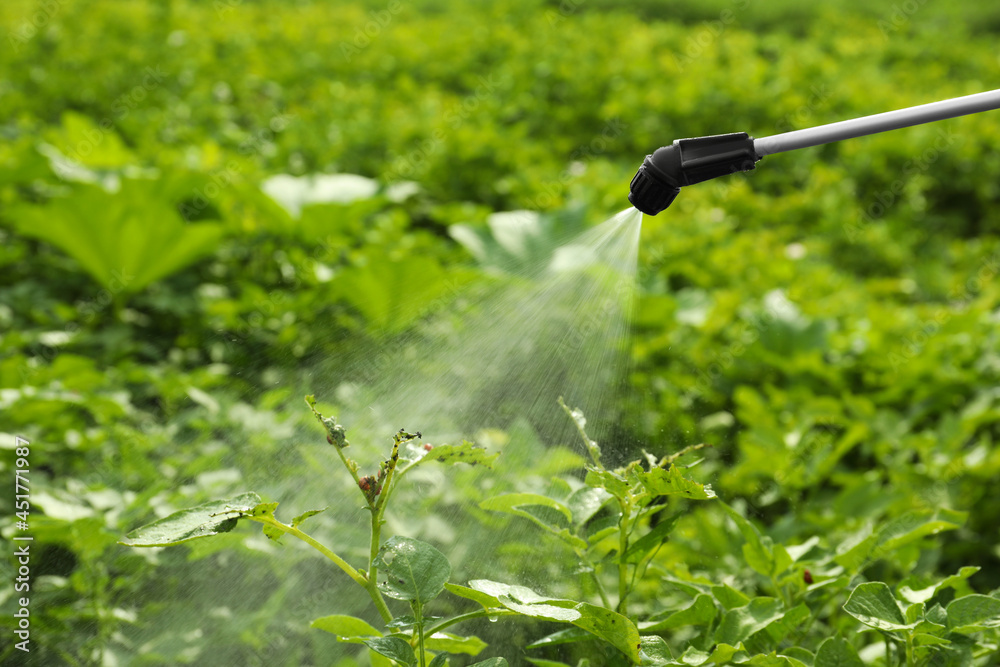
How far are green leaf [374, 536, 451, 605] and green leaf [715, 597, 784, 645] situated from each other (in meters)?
0.36

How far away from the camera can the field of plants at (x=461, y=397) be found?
1.00 metres

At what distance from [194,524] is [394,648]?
0.81 feet

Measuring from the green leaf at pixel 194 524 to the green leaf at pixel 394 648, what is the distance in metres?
0.19

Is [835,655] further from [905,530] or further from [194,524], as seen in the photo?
[194,524]

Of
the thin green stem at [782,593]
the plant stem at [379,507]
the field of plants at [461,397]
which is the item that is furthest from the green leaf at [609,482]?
the thin green stem at [782,593]

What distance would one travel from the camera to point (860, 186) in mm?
4562

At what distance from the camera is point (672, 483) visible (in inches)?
33.1

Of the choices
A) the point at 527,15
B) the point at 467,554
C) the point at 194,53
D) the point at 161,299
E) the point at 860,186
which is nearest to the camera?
the point at 467,554

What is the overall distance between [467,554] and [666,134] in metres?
4.16

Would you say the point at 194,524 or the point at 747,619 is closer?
the point at 194,524

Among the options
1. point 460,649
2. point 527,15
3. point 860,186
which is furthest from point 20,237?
point 527,15

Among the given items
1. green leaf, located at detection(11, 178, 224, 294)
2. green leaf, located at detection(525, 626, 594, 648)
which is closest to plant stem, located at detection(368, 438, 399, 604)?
green leaf, located at detection(525, 626, 594, 648)

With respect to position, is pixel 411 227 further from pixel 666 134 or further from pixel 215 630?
pixel 215 630

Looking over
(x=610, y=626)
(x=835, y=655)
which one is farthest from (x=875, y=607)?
(x=610, y=626)
